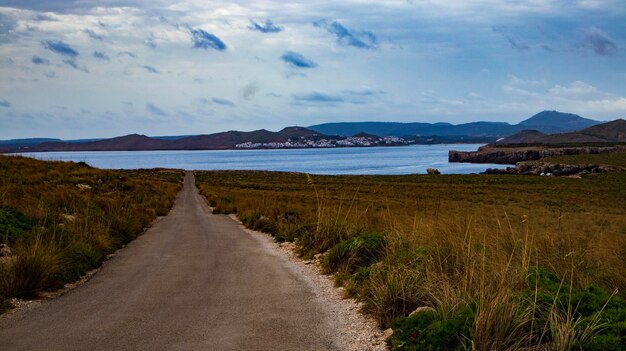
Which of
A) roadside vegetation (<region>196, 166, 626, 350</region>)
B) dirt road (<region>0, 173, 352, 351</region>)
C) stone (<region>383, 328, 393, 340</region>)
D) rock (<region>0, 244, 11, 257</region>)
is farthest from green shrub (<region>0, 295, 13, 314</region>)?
stone (<region>383, 328, 393, 340</region>)

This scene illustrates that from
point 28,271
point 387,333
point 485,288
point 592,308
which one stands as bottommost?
point 387,333

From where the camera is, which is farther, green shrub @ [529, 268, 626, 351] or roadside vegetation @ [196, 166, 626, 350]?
roadside vegetation @ [196, 166, 626, 350]

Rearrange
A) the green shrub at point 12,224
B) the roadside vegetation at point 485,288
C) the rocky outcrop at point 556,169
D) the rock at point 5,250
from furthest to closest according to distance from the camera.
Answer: the rocky outcrop at point 556,169 < the green shrub at point 12,224 < the rock at point 5,250 < the roadside vegetation at point 485,288

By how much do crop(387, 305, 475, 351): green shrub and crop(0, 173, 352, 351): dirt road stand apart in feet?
3.04

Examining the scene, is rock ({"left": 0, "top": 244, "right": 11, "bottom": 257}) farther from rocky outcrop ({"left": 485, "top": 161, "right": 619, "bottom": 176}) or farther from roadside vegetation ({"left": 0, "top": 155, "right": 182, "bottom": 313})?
rocky outcrop ({"left": 485, "top": 161, "right": 619, "bottom": 176})

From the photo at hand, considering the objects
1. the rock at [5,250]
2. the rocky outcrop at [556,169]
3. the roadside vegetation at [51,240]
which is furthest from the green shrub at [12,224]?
the rocky outcrop at [556,169]

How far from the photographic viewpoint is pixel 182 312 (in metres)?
7.94

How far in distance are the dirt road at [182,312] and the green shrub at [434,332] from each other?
93cm

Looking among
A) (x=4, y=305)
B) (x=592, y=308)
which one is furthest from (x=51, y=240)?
(x=592, y=308)

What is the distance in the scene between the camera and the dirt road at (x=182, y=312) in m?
6.60

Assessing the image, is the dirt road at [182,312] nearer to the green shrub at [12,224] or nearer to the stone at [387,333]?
the stone at [387,333]

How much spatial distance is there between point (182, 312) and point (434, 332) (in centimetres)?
383

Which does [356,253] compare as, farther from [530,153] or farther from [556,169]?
[530,153]

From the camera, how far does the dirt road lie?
660 centimetres
